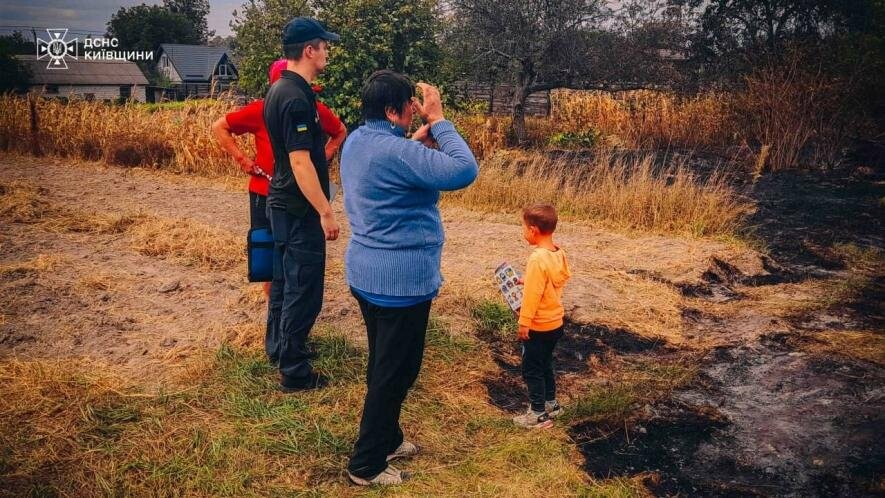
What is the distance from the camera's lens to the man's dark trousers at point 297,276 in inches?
147

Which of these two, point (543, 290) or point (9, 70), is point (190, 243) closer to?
point (543, 290)

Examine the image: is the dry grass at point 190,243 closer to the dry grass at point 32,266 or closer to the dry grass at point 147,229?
the dry grass at point 147,229

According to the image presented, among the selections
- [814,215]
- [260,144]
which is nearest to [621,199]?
[814,215]

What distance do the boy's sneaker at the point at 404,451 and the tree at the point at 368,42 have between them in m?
9.16

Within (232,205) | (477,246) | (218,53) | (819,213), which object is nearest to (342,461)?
(477,246)

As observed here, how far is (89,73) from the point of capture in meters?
60.0

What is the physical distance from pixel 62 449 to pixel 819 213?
968cm

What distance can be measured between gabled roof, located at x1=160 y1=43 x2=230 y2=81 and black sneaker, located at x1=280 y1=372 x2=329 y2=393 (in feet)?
223

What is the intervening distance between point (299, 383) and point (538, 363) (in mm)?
1442

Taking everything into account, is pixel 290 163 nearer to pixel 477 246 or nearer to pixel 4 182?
pixel 477 246

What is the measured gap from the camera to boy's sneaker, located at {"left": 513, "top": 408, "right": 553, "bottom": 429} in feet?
12.4

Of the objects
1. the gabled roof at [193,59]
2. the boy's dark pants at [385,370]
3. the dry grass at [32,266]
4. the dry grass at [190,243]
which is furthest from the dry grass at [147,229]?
the gabled roof at [193,59]

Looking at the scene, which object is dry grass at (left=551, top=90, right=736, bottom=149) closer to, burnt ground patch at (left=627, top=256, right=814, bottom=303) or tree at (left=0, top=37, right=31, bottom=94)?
burnt ground patch at (left=627, top=256, right=814, bottom=303)

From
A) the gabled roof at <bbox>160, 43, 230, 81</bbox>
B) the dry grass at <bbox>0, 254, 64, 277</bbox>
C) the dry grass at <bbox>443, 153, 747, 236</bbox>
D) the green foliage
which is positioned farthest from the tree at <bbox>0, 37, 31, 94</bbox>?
the dry grass at <bbox>0, 254, 64, 277</bbox>
